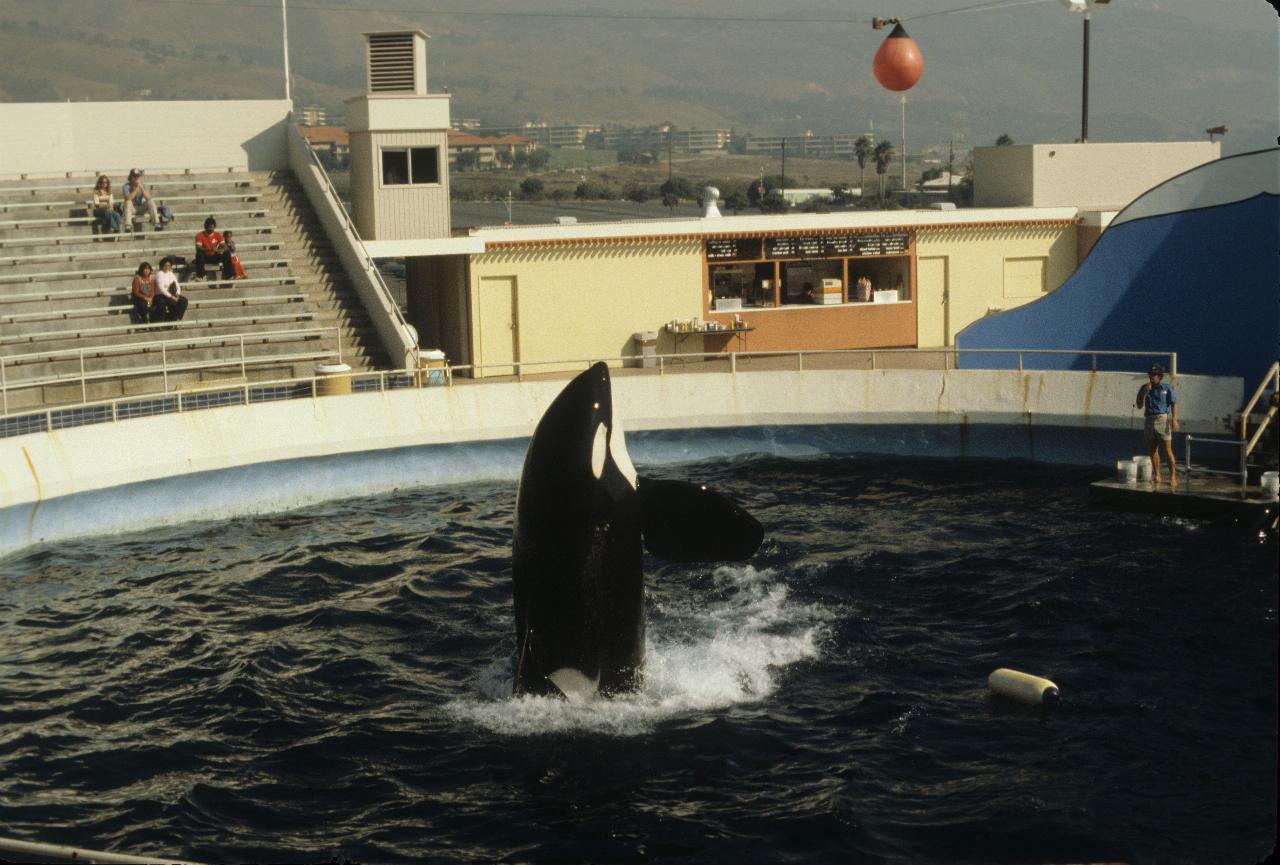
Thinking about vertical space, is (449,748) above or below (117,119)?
below

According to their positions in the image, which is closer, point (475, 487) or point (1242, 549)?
point (1242, 549)

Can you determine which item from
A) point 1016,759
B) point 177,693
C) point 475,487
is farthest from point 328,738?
point 475,487

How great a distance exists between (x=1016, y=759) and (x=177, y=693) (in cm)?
Result: 770

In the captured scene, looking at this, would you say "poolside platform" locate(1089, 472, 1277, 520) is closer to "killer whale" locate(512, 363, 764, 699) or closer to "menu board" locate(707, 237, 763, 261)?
"killer whale" locate(512, 363, 764, 699)

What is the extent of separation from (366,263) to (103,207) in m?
6.00

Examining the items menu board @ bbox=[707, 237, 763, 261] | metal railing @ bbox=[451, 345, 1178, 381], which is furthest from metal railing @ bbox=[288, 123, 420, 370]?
menu board @ bbox=[707, 237, 763, 261]

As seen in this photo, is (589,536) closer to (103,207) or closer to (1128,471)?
(1128,471)

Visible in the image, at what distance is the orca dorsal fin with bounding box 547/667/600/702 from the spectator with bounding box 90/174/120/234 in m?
22.3

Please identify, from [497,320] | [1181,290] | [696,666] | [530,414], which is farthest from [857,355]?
[696,666]

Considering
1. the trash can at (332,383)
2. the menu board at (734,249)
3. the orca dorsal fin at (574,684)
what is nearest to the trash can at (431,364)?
the trash can at (332,383)

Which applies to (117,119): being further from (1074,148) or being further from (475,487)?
(1074,148)

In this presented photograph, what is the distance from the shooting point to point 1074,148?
35219 millimetres

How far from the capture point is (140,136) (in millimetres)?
34188

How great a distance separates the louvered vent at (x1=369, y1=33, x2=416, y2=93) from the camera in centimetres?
3134
